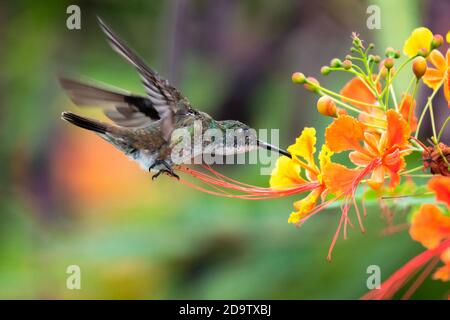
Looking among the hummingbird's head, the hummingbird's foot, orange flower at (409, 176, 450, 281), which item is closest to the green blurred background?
the hummingbird's head

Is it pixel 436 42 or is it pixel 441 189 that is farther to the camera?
pixel 436 42

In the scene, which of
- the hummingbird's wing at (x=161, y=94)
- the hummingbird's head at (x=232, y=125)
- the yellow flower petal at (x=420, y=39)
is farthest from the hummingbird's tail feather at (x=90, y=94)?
the yellow flower petal at (x=420, y=39)

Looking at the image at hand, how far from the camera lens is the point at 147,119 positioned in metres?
1.46

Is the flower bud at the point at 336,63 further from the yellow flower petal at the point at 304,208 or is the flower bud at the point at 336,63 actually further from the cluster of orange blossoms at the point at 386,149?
the yellow flower petal at the point at 304,208

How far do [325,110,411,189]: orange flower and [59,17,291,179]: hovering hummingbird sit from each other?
0.21 meters

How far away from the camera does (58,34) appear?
288 cm

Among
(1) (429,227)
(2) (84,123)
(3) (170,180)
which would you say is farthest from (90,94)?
(3) (170,180)

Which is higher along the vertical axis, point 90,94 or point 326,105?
point 90,94

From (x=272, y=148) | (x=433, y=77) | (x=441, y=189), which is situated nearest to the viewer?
(x=441, y=189)

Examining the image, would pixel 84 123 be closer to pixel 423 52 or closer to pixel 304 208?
pixel 304 208

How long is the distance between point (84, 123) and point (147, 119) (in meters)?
0.15

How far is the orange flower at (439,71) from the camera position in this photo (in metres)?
1.08
